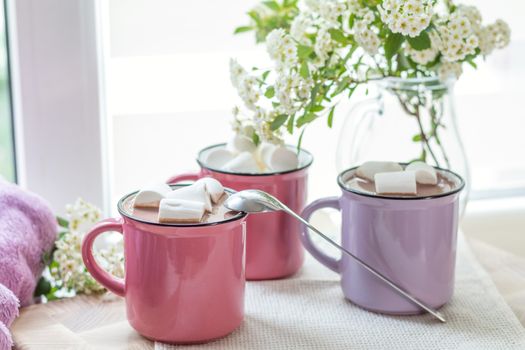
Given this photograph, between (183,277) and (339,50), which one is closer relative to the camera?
(183,277)

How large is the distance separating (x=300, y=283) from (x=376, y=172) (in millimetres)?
168

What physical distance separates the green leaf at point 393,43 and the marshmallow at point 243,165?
0.19m

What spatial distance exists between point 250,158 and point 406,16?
0.24 metres

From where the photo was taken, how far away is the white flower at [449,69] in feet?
3.13

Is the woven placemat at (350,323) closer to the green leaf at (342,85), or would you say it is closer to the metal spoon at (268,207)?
the metal spoon at (268,207)

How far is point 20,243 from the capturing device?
878 mm

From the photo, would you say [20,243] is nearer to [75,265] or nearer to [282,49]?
[75,265]

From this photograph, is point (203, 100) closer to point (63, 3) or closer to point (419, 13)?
point (63, 3)

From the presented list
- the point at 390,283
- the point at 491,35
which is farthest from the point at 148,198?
the point at 491,35

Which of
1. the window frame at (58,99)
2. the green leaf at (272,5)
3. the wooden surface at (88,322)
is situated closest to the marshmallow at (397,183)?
the wooden surface at (88,322)

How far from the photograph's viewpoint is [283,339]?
2.70 feet

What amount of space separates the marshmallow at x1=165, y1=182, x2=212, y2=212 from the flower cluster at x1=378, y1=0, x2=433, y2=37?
0.24m

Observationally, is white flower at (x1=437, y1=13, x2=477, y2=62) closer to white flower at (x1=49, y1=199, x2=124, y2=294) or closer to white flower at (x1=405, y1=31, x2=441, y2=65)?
white flower at (x1=405, y1=31, x2=441, y2=65)

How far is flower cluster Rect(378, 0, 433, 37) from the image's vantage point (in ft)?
2.68
